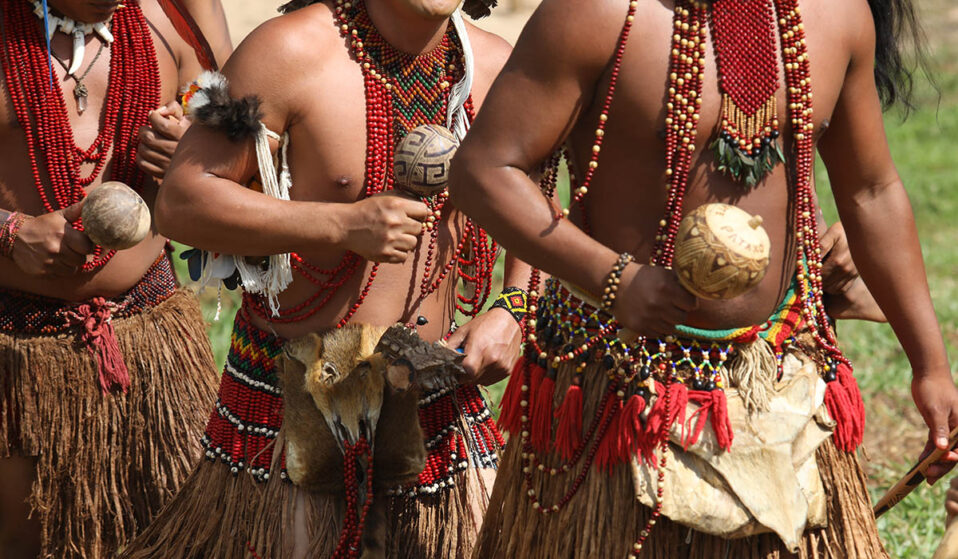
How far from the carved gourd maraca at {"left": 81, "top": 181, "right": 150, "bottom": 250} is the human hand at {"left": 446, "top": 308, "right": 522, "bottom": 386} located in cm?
88

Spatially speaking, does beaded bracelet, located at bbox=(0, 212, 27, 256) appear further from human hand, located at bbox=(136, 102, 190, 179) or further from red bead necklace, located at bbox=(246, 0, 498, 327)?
red bead necklace, located at bbox=(246, 0, 498, 327)

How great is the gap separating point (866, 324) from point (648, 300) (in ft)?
16.4

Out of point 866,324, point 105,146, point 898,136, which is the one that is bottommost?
point 898,136

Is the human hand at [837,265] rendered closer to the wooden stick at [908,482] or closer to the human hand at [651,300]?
the wooden stick at [908,482]

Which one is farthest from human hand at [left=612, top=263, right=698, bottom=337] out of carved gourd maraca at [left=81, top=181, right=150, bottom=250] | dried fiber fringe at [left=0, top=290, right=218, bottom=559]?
dried fiber fringe at [left=0, top=290, right=218, bottom=559]

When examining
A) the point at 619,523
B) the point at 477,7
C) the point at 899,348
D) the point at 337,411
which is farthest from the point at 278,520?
the point at 899,348

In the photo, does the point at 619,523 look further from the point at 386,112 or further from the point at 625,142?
the point at 386,112

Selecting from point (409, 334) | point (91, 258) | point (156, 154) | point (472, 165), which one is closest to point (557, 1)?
point (472, 165)

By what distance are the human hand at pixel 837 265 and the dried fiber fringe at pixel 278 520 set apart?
107 centimetres

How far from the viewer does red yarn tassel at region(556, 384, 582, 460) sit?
260 cm

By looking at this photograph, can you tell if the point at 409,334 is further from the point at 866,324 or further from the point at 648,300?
the point at 866,324

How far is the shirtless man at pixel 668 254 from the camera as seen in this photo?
2402 mm

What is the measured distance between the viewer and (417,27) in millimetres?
3057

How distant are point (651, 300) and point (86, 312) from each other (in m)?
2.11
